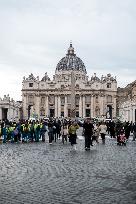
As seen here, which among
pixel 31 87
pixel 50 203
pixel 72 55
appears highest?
pixel 72 55

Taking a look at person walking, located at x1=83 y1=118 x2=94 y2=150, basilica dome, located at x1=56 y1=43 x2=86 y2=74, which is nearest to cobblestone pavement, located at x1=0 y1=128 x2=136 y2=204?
person walking, located at x1=83 y1=118 x2=94 y2=150

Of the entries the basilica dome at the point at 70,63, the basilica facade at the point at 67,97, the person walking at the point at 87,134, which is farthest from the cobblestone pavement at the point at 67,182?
the basilica dome at the point at 70,63

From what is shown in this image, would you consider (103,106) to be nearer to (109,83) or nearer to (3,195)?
(109,83)

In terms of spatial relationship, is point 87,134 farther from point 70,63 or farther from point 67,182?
point 70,63

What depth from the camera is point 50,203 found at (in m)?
7.95

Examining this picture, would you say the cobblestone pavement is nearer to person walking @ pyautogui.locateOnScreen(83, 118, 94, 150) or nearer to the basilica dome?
person walking @ pyautogui.locateOnScreen(83, 118, 94, 150)

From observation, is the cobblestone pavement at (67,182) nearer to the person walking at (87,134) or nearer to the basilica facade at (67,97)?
the person walking at (87,134)

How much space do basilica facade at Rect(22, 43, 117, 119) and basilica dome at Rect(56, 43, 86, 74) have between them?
8402 millimetres

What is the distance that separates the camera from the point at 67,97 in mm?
140750

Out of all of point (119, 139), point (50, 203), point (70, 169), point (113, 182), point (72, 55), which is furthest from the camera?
point (72, 55)

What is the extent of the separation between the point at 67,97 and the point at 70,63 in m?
17.1

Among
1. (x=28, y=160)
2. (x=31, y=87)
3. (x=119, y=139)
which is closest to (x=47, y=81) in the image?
(x=31, y=87)

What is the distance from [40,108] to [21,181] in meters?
133

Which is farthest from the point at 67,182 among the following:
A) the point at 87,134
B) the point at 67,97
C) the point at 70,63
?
the point at 70,63
